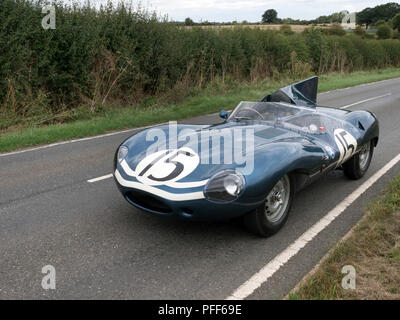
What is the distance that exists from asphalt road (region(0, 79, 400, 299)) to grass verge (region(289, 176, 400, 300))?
22cm

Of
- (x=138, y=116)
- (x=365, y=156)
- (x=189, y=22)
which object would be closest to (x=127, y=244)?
(x=365, y=156)

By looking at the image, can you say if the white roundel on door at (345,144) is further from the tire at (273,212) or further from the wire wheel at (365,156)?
Result: the tire at (273,212)

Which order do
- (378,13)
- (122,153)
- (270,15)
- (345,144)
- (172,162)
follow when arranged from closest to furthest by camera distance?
(172,162) → (122,153) → (345,144) → (270,15) → (378,13)

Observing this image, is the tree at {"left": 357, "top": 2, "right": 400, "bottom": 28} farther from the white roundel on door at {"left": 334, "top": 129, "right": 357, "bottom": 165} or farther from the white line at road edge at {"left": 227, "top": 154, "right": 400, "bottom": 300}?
the white line at road edge at {"left": 227, "top": 154, "right": 400, "bottom": 300}

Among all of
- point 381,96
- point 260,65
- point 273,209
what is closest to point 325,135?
point 273,209

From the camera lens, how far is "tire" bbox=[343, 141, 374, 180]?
20.2 ft

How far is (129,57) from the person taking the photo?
14.1 metres

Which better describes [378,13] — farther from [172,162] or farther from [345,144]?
[172,162]

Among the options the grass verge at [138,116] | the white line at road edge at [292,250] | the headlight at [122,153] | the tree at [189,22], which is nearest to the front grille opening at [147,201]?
the headlight at [122,153]

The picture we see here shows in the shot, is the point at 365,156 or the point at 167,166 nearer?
the point at 167,166

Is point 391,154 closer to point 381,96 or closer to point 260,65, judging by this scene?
point 381,96

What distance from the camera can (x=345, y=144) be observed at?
550 centimetres

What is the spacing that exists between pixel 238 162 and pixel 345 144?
84.8 inches
